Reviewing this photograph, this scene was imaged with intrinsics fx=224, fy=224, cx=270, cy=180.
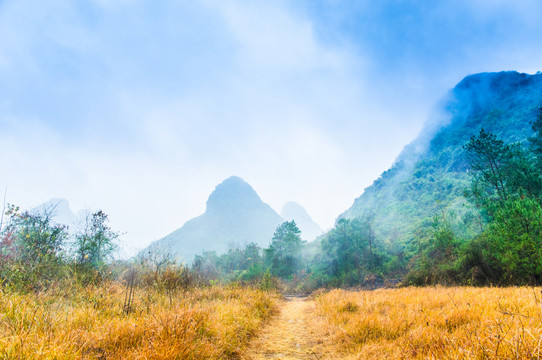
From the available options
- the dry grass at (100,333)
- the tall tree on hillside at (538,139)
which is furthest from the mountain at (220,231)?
the dry grass at (100,333)

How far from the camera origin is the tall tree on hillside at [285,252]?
43.6 m

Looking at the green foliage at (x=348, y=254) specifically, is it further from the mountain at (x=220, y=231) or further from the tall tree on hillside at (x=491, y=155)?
the mountain at (x=220, y=231)

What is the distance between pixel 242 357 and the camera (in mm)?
3627

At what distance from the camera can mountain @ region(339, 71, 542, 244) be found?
45406 mm

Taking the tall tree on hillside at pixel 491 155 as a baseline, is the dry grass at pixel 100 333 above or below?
below

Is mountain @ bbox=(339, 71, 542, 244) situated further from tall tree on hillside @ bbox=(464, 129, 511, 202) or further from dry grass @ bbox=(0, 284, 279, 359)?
dry grass @ bbox=(0, 284, 279, 359)

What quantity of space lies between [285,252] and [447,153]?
6450 cm

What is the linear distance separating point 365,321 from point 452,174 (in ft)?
233

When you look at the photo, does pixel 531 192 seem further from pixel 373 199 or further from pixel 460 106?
pixel 460 106

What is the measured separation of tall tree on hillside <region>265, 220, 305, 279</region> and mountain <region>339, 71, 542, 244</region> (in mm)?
15902

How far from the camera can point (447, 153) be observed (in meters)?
72.2

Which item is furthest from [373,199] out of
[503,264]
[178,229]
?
[178,229]

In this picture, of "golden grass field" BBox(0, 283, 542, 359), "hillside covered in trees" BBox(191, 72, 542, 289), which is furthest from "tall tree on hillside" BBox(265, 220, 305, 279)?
"golden grass field" BBox(0, 283, 542, 359)

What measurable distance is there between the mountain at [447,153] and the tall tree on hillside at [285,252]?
52.2ft
